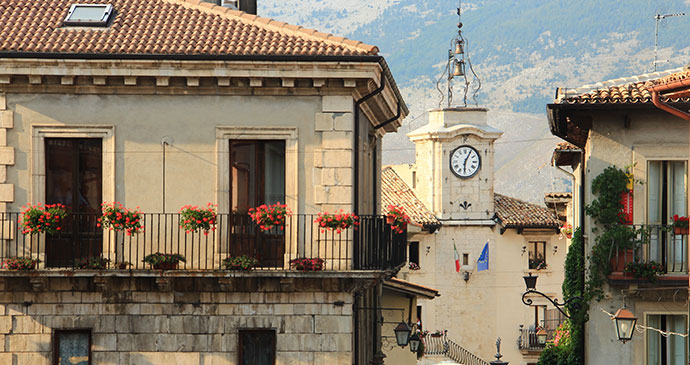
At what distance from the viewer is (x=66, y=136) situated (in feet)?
74.2

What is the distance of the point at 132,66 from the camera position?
22.0 metres

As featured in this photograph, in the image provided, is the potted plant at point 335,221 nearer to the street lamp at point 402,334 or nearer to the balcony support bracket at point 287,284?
the balcony support bracket at point 287,284

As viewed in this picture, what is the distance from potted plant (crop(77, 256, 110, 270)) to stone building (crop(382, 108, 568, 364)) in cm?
4807

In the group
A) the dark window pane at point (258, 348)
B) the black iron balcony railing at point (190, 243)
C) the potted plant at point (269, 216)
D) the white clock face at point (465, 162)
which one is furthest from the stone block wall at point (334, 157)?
the white clock face at point (465, 162)

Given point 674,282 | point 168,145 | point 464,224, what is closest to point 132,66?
point 168,145

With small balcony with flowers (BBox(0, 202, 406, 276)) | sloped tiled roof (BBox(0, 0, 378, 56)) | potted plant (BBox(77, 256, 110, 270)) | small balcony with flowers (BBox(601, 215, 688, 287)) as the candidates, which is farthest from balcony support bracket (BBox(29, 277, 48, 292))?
small balcony with flowers (BBox(601, 215, 688, 287))

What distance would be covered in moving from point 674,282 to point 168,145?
9.19m

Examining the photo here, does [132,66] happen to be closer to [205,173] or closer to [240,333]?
[205,173]

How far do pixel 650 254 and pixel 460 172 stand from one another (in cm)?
4709

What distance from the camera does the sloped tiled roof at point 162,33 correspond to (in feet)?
72.7

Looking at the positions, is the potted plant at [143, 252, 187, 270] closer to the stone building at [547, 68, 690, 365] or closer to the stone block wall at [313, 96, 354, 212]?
the stone block wall at [313, 96, 354, 212]

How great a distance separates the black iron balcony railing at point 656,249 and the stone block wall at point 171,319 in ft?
17.5

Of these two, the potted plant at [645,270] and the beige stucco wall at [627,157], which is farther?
the beige stucco wall at [627,157]

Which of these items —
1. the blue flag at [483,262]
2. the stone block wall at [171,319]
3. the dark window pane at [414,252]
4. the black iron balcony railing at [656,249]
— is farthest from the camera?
the blue flag at [483,262]
